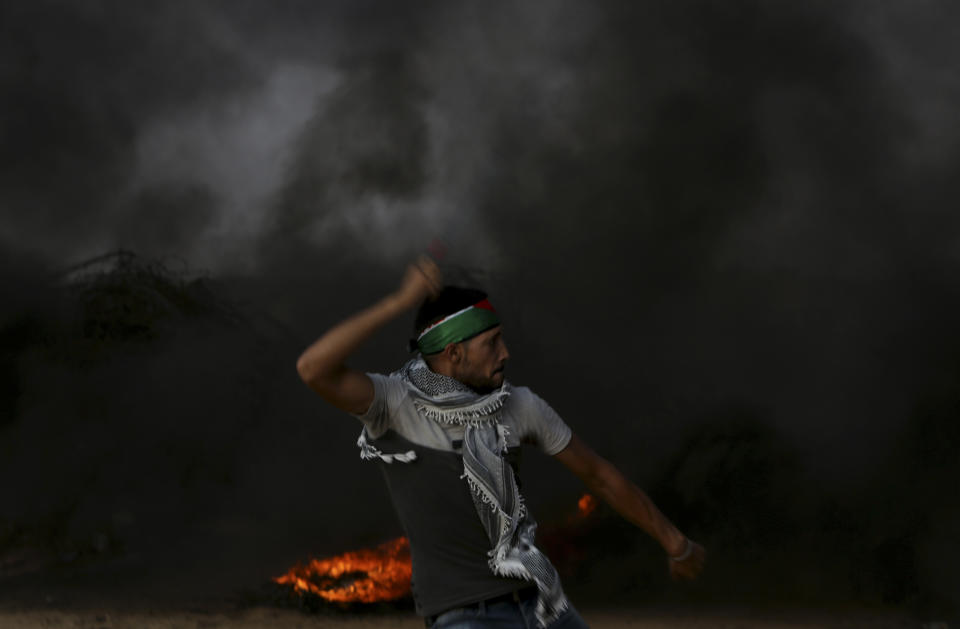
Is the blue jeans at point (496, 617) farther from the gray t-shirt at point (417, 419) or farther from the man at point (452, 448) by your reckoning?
the gray t-shirt at point (417, 419)

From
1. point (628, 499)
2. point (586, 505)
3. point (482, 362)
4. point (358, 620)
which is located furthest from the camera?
point (586, 505)

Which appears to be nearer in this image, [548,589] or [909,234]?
[548,589]

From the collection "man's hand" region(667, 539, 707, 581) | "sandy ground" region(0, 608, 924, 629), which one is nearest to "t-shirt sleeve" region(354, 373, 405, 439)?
"man's hand" region(667, 539, 707, 581)

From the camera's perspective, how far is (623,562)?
29.8ft

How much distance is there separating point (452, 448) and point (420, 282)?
0.54m

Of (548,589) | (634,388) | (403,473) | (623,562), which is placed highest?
(634,388)

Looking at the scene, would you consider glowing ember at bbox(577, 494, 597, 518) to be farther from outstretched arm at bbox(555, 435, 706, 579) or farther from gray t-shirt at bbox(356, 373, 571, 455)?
gray t-shirt at bbox(356, 373, 571, 455)

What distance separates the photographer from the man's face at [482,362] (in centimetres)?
292

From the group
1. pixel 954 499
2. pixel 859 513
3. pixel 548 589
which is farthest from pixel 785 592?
pixel 548 589

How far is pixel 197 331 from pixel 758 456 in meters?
6.89

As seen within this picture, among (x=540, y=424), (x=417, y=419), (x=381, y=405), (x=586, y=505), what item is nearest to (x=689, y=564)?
(x=540, y=424)

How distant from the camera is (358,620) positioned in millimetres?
8000

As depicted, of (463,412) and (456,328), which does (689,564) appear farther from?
(456,328)

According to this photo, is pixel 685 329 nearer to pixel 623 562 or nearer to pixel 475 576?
pixel 623 562
